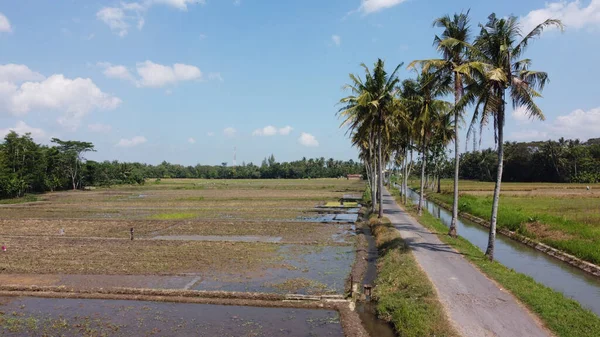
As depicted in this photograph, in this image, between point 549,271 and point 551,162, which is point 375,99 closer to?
point 549,271

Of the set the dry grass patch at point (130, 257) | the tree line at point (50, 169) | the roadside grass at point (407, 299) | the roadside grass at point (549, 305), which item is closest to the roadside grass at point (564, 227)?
the roadside grass at point (549, 305)

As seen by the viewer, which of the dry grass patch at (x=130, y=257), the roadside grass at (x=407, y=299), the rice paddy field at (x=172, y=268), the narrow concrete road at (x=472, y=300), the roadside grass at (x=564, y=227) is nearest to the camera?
the narrow concrete road at (x=472, y=300)

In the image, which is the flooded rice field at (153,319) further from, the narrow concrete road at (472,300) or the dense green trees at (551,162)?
the dense green trees at (551,162)

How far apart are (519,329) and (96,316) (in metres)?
12.1

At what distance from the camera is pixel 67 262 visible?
756 inches

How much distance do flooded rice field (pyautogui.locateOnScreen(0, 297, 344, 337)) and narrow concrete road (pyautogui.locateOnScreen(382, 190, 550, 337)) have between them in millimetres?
3444

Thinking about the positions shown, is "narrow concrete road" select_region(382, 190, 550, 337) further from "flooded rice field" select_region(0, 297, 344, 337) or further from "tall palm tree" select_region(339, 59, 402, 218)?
"tall palm tree" select_region(339, 59, 402, 218)

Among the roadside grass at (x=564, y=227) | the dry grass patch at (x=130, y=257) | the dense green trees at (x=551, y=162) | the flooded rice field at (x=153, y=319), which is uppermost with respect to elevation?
the dense green trees at (x=551, y=162)

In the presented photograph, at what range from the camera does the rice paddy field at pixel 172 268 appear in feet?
39.2

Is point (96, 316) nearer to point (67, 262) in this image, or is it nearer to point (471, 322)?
point (67, 262)

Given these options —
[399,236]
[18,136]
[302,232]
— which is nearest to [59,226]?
[302,232]

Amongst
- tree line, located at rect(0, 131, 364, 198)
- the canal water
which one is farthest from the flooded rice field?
tree line, located at rect(0, 131, 364, 198)

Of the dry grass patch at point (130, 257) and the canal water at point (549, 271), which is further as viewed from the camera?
the dry grass patch at point (130, 257)

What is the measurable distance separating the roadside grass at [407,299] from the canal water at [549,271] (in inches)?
206
